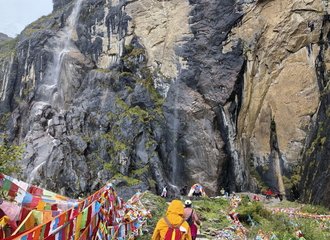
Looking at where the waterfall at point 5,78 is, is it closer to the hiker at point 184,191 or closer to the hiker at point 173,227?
the hiker at point 184,191

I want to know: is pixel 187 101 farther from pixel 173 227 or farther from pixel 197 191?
pixel 173 227

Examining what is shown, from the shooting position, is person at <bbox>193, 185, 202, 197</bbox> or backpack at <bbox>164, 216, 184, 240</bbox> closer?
backpack at <bbox>164, 216, 184, 240</bbox>

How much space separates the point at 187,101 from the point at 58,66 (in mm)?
15738

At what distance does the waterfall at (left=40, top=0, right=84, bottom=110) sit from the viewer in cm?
4322

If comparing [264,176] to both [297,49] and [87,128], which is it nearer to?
[297,49]

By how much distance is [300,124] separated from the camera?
31.7 metres

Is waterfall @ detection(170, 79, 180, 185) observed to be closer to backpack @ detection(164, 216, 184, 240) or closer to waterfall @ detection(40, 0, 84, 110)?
waterfall @ detection(40, 0, 84, 110)

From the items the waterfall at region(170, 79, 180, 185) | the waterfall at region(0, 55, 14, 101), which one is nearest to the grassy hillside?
the waterfall at region(170, 79, 180, 185)

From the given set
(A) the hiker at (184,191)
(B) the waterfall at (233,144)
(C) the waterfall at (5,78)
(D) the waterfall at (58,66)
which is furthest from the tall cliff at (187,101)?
(C) the waterfall at (5,78)

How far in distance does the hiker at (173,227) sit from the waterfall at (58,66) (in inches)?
1467

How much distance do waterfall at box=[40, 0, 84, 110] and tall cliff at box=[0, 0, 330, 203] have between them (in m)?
0.19

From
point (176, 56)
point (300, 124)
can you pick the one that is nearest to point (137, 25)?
point (176, 56)

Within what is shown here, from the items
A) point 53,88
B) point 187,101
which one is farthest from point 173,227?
point 53,88

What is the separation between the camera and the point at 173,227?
6.53 m
